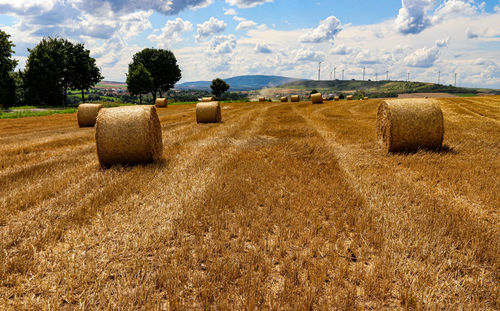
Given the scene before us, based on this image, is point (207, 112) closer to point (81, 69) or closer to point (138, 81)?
point (138, 81)

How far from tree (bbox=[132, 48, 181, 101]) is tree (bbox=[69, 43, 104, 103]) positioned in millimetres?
14130

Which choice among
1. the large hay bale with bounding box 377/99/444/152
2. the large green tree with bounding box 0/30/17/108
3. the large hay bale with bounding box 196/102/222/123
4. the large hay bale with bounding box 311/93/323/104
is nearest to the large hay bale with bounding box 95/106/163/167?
the large hay bale with bounding box 377/99/444/152

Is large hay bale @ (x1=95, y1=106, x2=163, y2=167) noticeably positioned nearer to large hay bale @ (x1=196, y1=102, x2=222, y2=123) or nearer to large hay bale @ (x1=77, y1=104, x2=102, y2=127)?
large hay bale @ (x1=196, y1=102, x2=222, y2=123)

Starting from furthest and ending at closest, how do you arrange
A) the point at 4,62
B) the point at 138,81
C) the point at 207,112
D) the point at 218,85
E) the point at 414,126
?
the point at 218,85 → the point at 138,81 → the point at 4,62 → the point at 207,112 → the point at 414,126

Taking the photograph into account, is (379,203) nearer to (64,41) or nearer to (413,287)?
(413,287)

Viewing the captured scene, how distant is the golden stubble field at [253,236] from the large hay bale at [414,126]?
1.33m

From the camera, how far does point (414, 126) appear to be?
9.53m

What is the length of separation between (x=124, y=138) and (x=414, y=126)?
9.79 metres

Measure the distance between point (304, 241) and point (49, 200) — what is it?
5414mm

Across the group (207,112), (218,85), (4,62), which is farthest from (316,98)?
(218,85)

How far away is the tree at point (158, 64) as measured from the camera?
7988cm

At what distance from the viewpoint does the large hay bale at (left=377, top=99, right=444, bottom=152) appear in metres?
9.50

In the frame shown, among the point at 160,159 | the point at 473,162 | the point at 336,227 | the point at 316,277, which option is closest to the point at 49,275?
the point at 316,277

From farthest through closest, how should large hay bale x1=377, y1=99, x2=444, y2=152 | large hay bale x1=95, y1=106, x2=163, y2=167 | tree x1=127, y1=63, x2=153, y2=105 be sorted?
tree x1=127, y1=63, x2=153, y2=105, large hay bale x1=377, y1=99, x2=444, y2=152, large hay bale x1=95, y1=106, x2=163, y2=167
